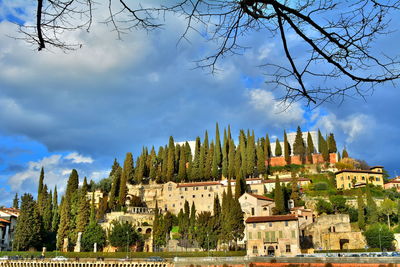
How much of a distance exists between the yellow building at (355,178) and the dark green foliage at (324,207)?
27.8 ft

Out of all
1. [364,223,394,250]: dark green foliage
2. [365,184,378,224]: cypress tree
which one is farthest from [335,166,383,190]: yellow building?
[364,223,394,250]: dark green foliage

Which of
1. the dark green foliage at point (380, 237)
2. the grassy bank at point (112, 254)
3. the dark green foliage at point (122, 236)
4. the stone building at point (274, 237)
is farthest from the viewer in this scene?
the dark green foliage at point (122, 236)

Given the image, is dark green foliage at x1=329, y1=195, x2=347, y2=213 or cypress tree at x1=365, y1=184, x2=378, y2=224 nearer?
cypress tree at x1=365, y1=184, x2=378, y2=224

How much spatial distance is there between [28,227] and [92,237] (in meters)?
8.41

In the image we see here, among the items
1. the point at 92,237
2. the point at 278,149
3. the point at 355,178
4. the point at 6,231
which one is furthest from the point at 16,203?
the point at 355,178

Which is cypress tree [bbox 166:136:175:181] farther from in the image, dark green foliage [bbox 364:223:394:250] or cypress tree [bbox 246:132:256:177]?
dark green foliage [bbox 364:223:394:250]

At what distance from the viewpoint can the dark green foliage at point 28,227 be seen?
48812 mm

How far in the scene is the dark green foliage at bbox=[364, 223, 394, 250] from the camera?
3978cm

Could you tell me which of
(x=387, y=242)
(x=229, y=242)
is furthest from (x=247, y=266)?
(x=387, y=242)

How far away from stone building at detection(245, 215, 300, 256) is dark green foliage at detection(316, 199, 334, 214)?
432 inches

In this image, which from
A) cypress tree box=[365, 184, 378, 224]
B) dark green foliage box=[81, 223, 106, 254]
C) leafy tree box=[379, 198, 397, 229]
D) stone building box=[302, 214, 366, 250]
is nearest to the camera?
stone building box=[302, 214, 366, 250]

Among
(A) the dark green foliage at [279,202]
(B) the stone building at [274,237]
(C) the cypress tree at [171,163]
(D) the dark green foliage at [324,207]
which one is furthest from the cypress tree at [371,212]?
(C) the cypress tree at [171,163]

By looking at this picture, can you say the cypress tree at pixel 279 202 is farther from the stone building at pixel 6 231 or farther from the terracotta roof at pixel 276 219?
the stone building at pixel 6 231

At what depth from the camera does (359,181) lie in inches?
2245
